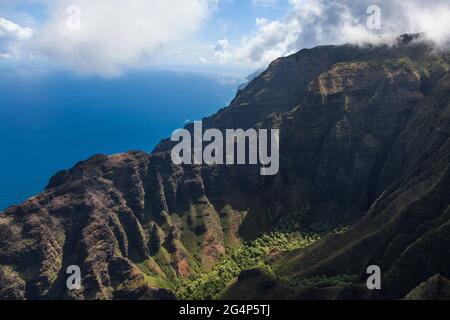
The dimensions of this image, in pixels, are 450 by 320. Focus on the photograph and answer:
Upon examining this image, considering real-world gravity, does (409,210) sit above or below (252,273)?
above

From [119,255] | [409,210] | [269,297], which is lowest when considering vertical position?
[269,297]

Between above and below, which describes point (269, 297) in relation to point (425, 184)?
below
